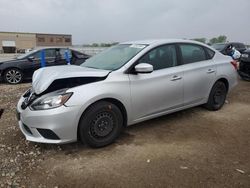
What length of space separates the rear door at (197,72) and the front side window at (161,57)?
0.22 m

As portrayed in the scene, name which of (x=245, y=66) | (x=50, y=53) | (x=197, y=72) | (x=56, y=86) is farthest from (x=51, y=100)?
(x=50, y=53)

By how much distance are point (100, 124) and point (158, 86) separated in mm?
1171

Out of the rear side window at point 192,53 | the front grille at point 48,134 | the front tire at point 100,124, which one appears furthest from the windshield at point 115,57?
the front grille at point 48,134

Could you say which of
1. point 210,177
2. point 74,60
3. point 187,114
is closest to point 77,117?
point 210,177

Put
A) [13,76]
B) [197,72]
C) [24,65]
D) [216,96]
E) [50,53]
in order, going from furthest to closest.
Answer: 1. [50,53]
2. [24,65]
3. [13,76]
4. [216,96]
5. [197,72]

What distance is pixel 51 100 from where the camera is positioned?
10.7 feet

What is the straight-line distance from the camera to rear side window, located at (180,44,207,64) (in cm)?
460

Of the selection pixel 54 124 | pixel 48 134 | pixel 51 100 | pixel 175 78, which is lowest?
pixel 48 134

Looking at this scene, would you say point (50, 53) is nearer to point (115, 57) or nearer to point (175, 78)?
point (115, 57)

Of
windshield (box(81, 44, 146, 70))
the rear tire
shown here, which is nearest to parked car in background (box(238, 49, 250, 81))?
the rear tire

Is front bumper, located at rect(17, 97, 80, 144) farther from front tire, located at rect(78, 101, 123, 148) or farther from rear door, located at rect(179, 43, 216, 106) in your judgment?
rear door, located at rect(179, 43, 216, 106)

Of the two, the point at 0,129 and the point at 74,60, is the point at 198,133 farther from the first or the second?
the point at 74,60

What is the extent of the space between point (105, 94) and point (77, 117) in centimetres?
50

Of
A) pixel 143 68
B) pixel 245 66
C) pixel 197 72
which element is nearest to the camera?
pixel 143 68
